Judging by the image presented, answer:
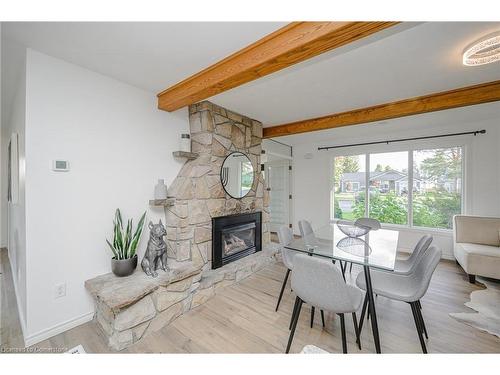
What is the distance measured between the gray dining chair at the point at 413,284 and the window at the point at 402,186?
9.23 feet

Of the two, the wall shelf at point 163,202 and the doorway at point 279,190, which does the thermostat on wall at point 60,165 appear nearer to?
the wall shelf at point 163,202

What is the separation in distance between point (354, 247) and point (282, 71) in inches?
72.5

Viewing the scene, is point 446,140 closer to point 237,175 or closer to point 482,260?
point 482,260

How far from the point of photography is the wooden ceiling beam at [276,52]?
3.91 feet

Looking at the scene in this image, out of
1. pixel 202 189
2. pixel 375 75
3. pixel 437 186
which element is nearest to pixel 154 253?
pixel 202 189

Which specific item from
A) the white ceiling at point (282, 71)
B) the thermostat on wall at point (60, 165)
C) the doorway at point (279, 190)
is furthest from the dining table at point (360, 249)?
the doorway at point (279, 190)

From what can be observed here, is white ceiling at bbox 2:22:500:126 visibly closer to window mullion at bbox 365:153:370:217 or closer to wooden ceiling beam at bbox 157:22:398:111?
wooden ceiling beam at bbox 157:22:398:111

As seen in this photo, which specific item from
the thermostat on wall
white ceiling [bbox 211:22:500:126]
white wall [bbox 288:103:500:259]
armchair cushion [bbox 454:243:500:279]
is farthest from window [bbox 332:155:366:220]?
the thermostat on wall

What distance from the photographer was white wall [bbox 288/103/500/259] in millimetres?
3322

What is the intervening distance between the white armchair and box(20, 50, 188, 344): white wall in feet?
13.7

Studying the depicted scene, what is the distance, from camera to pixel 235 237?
316cm
